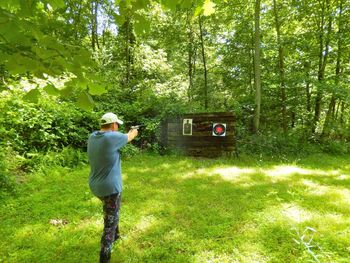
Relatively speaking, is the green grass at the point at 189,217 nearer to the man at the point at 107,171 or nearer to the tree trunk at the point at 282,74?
the man at the point at 107,171

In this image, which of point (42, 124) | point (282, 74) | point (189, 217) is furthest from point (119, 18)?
point (282, 74)

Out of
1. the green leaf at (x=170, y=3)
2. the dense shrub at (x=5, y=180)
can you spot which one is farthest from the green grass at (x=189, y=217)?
the green leaf at (x=170, y=3)

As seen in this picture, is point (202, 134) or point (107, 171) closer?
point (107, 171)

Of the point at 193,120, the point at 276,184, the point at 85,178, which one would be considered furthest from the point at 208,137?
the point at 85,178

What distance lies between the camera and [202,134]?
11.0m

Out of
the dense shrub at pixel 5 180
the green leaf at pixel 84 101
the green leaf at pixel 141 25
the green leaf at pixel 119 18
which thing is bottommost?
the dense shrub at pixel 5 180

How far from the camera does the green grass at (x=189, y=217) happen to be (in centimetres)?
419

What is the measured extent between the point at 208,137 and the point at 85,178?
5.00m

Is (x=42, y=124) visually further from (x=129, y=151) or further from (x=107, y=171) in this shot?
(x=107, y=171)

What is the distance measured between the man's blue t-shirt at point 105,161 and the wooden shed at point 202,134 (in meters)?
7.32

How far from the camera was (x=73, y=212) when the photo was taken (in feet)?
18.3

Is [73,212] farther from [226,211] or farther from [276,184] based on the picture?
[276,184]

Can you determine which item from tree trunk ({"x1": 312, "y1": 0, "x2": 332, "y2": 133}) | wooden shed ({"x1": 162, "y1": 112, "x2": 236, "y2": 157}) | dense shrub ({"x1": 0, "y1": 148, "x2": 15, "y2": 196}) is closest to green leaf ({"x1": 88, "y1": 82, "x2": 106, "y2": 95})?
dense shrub ({"x1": 0, "y1": 148, "x2": 15, "y2": 196})

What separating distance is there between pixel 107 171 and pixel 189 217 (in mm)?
2272
